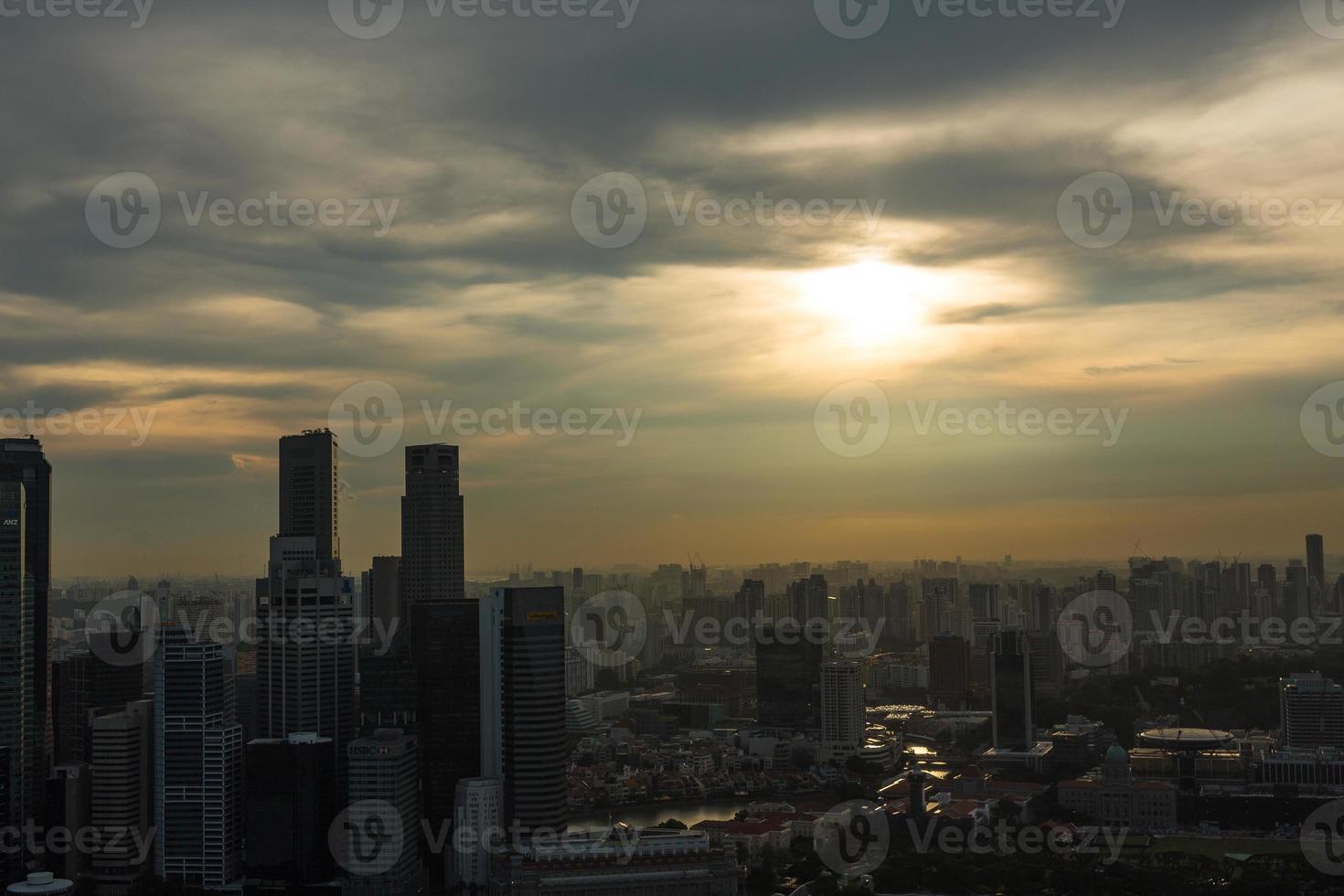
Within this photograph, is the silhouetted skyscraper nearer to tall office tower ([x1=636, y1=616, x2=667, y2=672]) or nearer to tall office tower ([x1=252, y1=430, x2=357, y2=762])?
tall office tower ([x1=252, y1=430, x2=357, y2=762])

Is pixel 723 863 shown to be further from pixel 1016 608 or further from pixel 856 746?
pixel 1016 608

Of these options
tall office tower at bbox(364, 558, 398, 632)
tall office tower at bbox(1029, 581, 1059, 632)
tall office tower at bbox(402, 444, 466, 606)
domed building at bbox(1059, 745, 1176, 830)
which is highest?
tall office tower at bbox(402, 444, 466, 606)

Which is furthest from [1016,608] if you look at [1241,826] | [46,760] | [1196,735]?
[46,760]

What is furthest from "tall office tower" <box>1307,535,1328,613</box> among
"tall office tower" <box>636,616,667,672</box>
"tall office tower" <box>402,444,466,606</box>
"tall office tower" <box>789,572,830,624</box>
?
"tall office tower" <box>402,444,466,606</box>

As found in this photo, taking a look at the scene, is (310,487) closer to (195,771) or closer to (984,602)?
(195,771)

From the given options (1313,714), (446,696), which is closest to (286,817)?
(446,696)

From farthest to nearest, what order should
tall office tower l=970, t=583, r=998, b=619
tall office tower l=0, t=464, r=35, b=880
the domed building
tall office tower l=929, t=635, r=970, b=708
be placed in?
tall office tower l=970, t=583, r=998, b=619 → tall office tower l=929, t=635, r=970, b=708 → the domed building → tall office tower l=0, t=464, r=35, b=880
